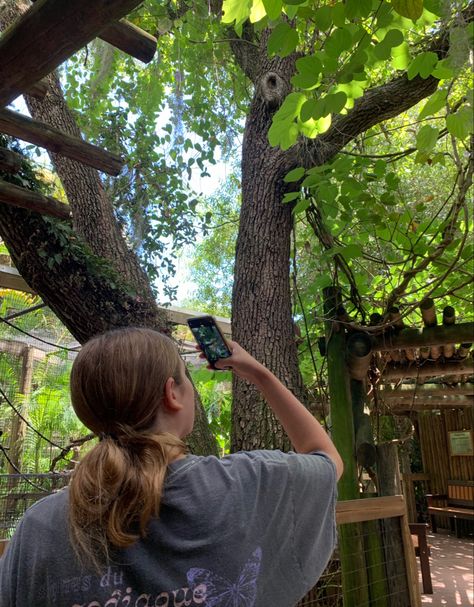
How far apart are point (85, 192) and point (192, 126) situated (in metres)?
1.55

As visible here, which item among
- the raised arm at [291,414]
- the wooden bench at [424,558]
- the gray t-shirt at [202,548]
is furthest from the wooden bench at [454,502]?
the gray t-shirt at [202,548]

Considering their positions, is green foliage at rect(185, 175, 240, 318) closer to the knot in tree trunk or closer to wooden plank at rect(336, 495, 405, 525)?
the knot in tree trunk

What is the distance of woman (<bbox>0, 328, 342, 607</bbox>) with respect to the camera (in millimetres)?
760

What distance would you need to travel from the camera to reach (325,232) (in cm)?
320

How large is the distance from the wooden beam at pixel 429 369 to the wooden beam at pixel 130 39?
2384mm

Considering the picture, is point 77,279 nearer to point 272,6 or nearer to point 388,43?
point 272,6

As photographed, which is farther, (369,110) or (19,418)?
(19,418)

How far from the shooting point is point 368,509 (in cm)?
227

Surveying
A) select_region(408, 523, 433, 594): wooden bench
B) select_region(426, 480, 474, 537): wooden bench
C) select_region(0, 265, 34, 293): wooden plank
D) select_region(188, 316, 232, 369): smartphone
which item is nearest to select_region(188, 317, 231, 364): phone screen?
select_region(188, 316, 232, 369): smartphone

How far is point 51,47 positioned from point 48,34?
2.0 inches

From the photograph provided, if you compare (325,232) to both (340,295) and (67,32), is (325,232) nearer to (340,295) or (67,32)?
(340,295)

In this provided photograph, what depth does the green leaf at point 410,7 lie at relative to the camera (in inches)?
63.1

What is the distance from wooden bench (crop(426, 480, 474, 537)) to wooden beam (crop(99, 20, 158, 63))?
28.5ft

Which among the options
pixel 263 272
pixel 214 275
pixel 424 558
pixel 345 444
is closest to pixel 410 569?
pixel 345 444
